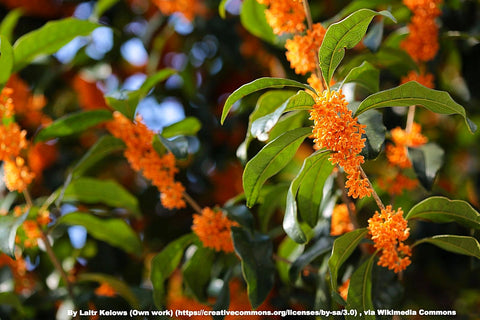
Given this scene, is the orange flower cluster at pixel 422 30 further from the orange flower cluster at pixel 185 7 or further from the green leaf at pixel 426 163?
the orange flower cluster at pixel 185 7

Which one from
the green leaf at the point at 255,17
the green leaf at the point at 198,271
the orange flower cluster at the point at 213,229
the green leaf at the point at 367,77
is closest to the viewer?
the green leaf at the point at 367,77

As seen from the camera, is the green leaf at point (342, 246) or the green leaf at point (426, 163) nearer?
the green leaf at point (342, 246)

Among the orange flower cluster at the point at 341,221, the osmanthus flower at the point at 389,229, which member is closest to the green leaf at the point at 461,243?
the osmanthus flower at the point at 389,229

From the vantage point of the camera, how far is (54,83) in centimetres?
271

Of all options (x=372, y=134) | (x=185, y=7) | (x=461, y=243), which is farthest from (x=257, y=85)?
(x=185, y=7)

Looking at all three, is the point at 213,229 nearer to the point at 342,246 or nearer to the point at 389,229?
the point at 342,246

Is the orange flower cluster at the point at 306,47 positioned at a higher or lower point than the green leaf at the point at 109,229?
higher

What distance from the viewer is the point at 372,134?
46.6 inches

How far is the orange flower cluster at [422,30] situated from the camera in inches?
60.3

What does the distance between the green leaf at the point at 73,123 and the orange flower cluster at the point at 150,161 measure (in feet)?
0.64

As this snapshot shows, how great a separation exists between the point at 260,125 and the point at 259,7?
2.49 ft

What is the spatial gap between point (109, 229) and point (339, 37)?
1.13 m

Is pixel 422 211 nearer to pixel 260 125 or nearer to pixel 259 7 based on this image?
pixel 260 125

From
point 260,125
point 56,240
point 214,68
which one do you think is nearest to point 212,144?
point 214,68
